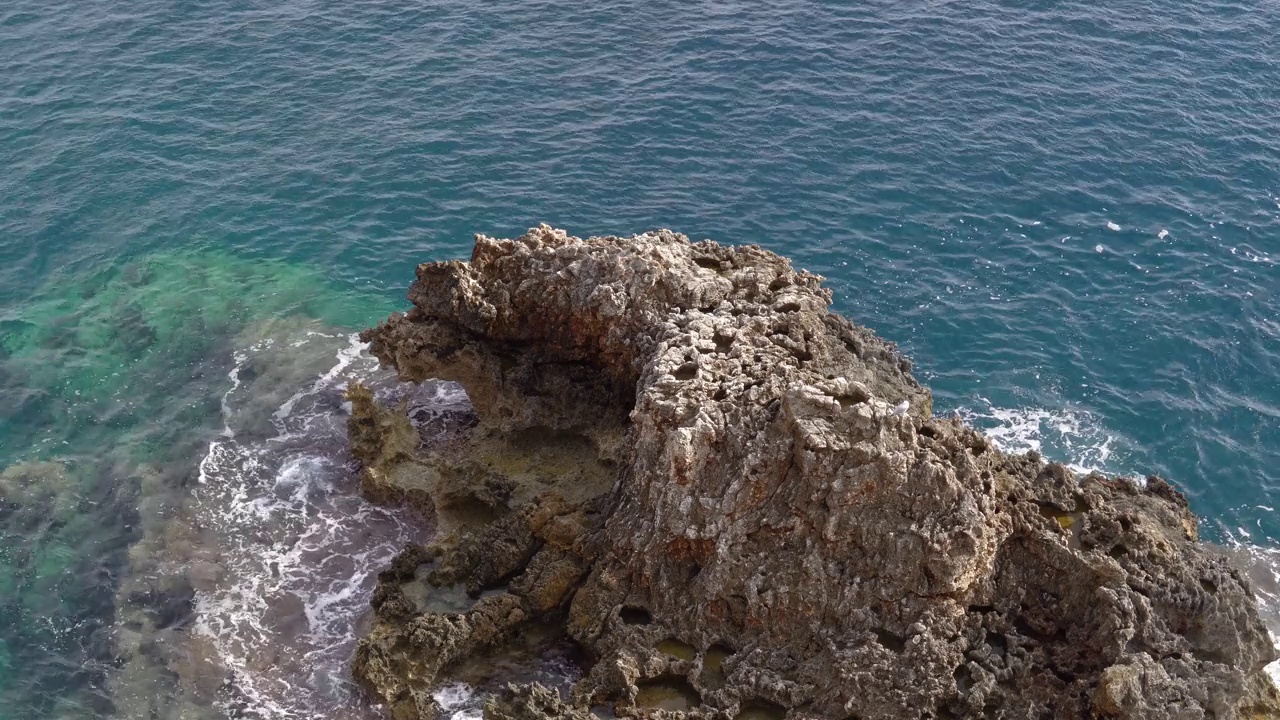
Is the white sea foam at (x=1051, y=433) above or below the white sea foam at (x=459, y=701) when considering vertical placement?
above

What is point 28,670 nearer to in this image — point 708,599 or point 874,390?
point 708,599

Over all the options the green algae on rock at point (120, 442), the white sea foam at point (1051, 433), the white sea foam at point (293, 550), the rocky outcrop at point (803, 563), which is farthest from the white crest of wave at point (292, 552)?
the white sea foam at point (1051, 433)

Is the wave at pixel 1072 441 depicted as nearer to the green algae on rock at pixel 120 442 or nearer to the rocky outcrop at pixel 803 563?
the rocky outcrop at pixel 803 563

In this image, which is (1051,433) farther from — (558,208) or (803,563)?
(558,208)

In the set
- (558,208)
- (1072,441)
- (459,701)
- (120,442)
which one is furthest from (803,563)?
(120,442)

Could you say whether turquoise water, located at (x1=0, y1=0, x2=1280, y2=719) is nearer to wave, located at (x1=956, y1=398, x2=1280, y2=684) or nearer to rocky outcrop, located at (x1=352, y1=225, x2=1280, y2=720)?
wave, located at (x1=956, y1=398, x2=1280, y2=684)

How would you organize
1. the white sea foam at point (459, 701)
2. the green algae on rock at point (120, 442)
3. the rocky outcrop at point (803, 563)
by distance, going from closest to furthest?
the rocky outcrop at point (803, 563) < the white sea foam at point (459, 701) < the green algae on rock at point (120, 442)

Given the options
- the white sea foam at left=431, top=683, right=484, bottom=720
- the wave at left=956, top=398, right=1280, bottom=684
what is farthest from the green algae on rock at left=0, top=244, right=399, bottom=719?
the wave at left=956, top=398, right=1280, bottom=684
